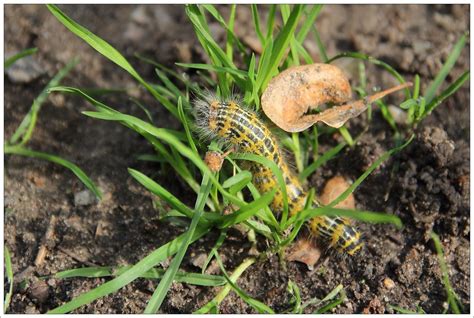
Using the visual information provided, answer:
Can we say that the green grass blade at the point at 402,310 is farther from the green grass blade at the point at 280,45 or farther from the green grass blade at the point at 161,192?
the green grass blade at the point at 280,45

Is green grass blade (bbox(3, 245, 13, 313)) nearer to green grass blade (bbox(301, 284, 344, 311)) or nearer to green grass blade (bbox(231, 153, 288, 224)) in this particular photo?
green grass blade (bbox(231, 153, 288, 224))

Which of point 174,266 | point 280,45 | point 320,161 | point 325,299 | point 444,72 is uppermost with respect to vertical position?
point 280,45

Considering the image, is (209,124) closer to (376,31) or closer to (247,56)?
(247,56)

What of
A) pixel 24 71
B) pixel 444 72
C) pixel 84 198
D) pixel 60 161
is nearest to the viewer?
pixel 60 161

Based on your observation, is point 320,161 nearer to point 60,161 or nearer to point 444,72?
point 444,72

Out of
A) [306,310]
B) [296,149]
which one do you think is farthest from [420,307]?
[296,149]

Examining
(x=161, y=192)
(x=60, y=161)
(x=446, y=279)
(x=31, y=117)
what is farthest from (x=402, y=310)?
(x=31, y=117)

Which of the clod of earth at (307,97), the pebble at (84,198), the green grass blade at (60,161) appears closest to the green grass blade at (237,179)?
the clod of earth at (307,97)

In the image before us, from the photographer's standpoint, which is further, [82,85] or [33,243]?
[82,85]
